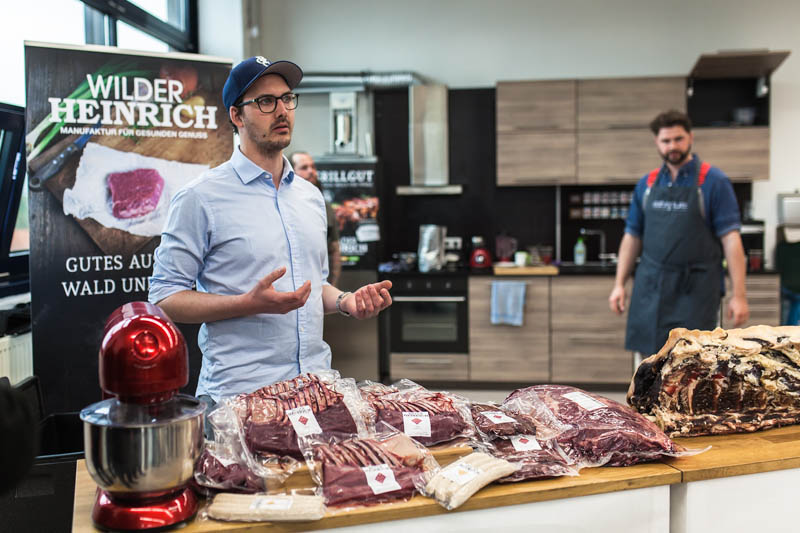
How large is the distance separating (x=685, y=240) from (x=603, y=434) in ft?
7.65

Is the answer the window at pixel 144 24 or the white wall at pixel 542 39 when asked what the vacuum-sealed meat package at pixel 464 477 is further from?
the white wall at pixel 542 39

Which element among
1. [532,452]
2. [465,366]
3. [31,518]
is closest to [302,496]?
[532,452]

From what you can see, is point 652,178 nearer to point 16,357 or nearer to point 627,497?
point 627,497

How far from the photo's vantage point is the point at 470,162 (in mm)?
5801

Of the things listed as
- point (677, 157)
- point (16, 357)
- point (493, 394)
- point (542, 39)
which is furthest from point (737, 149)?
point (16, 357)

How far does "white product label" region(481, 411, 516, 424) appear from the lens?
1.42m

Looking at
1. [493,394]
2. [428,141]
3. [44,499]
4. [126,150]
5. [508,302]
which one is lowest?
[493,394]

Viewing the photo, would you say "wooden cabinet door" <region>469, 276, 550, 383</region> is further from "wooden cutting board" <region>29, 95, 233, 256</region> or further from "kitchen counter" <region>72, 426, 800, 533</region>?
"kitchen counter" <region>72, 426, 800, 533</region>

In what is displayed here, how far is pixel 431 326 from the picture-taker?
5250 millimetres

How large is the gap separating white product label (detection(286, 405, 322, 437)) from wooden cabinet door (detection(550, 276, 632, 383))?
4006 millimetres

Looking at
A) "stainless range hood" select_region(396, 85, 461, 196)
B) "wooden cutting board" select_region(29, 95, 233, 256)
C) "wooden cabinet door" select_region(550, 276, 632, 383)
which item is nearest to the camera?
"wooden cutting board" select_region(29, 95, 233, 256)

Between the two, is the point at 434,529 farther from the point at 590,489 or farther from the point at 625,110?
the point at 625,110

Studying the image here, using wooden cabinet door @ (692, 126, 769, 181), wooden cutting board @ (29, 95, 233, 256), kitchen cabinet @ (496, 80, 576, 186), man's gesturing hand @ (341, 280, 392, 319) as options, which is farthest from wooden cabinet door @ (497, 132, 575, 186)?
man's gesturing hand @ (341, 280, 392, 319)

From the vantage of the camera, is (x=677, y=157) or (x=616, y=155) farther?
(x=616, y=155)
